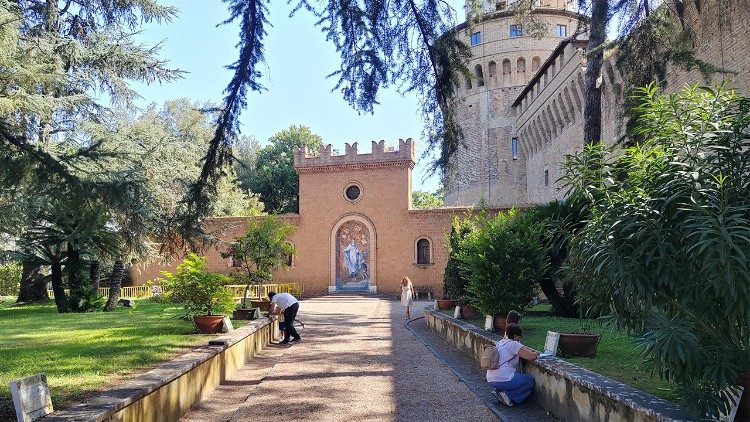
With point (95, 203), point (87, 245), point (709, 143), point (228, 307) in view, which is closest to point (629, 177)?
point (709, 143)

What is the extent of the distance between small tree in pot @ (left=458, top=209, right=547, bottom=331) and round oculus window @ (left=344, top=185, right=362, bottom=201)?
1959 centimetres

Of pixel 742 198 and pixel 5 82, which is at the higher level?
pixel 5 82

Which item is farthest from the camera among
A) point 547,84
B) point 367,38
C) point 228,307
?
point 547,84

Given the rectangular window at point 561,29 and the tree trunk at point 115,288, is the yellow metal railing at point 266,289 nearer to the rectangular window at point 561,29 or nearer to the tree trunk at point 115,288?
the tree trunk at point 115,288

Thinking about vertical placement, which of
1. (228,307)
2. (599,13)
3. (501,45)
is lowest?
(228,307)

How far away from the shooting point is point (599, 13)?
30.8 ft

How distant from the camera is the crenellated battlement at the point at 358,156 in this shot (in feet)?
96.9

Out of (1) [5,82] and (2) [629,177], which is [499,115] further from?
(2) [629,177]

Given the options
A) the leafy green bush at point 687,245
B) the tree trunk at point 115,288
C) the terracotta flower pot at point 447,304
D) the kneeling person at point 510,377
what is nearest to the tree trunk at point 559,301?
the terracotta flower pot at point 447,304

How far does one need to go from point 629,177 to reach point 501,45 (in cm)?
3507

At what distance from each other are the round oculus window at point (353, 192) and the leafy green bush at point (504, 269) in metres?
19.6

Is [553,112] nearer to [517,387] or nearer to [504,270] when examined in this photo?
[504,270]

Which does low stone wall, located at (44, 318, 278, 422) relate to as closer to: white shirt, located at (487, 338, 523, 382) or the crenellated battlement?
white shirt, located at (487, 338, 523, 382)

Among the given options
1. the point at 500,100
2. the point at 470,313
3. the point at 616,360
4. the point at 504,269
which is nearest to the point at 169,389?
the point at 616,360
